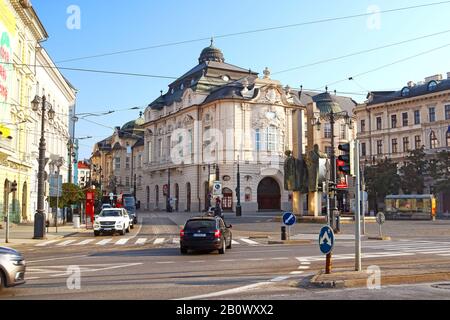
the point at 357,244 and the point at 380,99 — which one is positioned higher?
the point at 380,99

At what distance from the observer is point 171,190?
8512 centimetres

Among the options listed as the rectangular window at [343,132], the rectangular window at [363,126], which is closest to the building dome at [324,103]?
Result: the rectangular window at [343,132]

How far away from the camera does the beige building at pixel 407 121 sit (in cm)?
6575

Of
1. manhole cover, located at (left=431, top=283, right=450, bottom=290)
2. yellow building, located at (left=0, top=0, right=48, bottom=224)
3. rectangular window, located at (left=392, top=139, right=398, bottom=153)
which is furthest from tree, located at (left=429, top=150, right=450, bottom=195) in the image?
manhole cover, located at (left=431, top=283, right=450, bottom=290)

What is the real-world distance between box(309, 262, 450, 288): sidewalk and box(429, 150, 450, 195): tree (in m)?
49.9

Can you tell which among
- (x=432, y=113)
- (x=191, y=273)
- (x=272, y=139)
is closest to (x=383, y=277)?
(x=191, y=273)

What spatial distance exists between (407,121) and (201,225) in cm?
5871

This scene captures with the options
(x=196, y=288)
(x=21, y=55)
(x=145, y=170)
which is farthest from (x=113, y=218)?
(x=145, y=170)

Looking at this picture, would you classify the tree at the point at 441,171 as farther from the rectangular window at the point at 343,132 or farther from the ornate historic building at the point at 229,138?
the rectangular window at the point at 343,132

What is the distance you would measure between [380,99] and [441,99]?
1092cm

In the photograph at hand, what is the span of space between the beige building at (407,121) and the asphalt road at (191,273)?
4834 centimetres

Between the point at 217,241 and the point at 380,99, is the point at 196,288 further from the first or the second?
the point at 380,99

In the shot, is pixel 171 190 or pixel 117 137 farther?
pixel 117 137

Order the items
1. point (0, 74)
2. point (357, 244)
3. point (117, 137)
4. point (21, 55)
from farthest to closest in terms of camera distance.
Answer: point (117, 137), point (21, 55), point (0, 74), point (357, 244)
